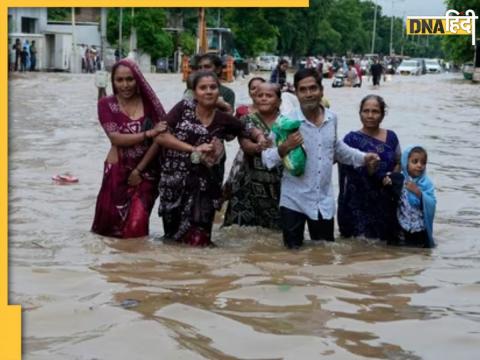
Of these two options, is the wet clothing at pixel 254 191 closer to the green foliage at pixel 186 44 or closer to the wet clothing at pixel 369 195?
the wet clothing at pixel 369 195

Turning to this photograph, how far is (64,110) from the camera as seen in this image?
66.3ft

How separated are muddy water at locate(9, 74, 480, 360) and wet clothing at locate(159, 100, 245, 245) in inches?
7.4

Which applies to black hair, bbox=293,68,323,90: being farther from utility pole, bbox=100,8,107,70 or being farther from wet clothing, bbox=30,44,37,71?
utility pole, bbox=100,8,107,70

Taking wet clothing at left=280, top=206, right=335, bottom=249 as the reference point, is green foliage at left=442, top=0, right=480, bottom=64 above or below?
above

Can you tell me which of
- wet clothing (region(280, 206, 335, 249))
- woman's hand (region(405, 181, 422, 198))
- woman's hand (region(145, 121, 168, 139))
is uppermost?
woman's hand (region(145, 121, 168, 139))

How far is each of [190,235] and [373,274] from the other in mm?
1363

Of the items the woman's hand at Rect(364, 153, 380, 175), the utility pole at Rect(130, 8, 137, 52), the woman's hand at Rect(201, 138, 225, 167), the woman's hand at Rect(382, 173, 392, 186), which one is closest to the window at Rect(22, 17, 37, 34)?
the utility pole at Rect(130, 8, 137, 52)

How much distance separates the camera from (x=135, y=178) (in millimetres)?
6355

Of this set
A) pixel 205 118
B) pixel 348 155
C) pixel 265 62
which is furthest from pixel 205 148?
pixel 265 62

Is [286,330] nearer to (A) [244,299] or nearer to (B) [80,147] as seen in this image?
(A) [244,299]

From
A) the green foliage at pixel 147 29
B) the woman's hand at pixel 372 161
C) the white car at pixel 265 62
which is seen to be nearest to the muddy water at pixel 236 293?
the woman's hand at pixel 372 161

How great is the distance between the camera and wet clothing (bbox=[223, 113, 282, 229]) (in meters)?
6.52

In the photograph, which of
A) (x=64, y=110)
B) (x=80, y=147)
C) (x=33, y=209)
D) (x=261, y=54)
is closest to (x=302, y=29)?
(x=261, y=54)

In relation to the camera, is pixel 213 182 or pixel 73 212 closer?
pixel 213 182
